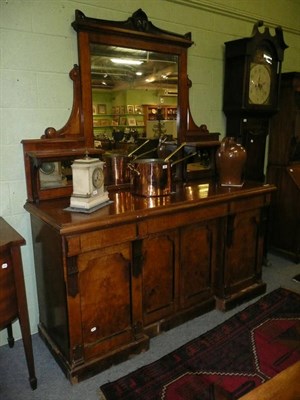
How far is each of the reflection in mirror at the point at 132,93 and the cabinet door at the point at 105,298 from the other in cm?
90

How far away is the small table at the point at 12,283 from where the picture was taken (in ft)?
5.22

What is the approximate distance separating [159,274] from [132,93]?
1.31 m

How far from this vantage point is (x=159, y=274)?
2.15 metres

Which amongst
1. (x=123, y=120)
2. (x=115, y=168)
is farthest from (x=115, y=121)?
(x=115, y=168)

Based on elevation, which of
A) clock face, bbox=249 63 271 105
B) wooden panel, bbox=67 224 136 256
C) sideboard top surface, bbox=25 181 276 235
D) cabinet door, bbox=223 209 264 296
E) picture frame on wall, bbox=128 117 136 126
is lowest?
cabinet door, bbox=223 209 264 296

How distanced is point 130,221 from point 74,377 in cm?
92

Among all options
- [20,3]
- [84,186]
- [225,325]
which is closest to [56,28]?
[20,3]

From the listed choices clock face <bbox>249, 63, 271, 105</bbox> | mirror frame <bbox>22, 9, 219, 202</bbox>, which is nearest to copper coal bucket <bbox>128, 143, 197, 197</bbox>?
mirror frame <bbox>22, 9, 219, 202</bbox>

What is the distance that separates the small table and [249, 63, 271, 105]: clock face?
230 cm

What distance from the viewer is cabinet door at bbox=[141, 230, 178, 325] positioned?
6.79ft

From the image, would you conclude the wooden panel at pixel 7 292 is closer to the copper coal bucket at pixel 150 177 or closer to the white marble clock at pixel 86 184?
the white marble clock at pixel 86 184

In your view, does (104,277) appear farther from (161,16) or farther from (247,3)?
(247,3)

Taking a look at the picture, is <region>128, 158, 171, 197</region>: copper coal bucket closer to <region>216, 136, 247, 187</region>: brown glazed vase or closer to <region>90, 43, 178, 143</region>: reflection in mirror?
<region>90, 43, 178, 143</region>: reflection in mirror

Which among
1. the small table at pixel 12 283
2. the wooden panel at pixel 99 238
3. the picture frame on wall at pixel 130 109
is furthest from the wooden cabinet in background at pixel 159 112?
the small table at pixel 12 283
